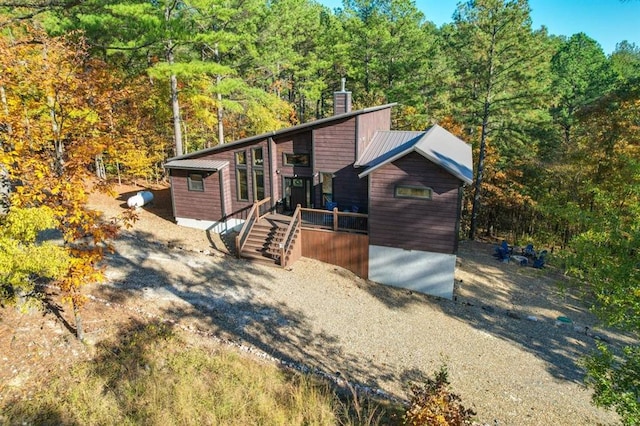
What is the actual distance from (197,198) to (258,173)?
321 centimetres

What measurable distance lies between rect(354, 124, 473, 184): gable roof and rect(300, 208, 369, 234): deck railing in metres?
1.90

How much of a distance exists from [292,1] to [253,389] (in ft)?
93.2

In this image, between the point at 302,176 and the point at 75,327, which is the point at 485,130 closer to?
the point at 302,176

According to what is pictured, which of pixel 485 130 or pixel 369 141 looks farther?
pixel 485 130

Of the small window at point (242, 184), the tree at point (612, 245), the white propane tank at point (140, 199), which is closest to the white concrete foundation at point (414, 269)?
the tree at point (612, 245)

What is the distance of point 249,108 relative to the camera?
22.8 metres

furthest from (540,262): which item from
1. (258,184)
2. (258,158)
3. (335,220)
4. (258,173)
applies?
(258,158)

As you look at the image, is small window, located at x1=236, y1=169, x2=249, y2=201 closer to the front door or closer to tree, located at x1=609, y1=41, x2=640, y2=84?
the front door

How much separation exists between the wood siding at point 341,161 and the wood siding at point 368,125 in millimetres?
336

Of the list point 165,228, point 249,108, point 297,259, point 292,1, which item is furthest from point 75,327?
point 292,1

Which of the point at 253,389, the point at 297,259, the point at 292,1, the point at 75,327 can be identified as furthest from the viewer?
the point at 292,1

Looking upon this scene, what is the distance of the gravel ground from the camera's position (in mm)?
9164

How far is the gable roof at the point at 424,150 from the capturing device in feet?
42.9

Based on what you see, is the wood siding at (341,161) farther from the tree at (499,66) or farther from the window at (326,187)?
the tree at (499,66)
